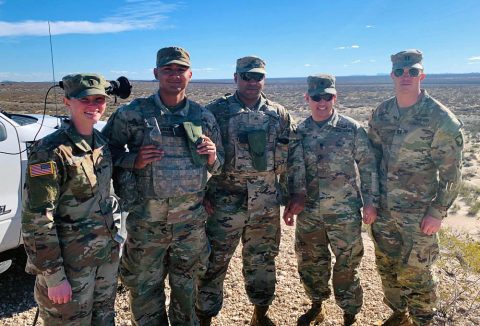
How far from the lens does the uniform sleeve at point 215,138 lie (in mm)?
3312

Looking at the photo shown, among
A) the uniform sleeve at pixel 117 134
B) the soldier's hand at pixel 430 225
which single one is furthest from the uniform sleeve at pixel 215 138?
the soldier's hand at pixel 430 225

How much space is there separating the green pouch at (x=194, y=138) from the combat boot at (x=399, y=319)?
233 centimetres

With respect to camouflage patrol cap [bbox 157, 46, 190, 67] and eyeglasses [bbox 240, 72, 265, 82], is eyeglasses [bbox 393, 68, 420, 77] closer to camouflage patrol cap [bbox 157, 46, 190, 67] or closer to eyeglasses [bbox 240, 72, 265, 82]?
eyeglasses [bbox 240, 72, 265, 82]

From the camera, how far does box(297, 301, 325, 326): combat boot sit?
383 centimetres

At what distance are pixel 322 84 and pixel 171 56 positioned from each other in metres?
1.37

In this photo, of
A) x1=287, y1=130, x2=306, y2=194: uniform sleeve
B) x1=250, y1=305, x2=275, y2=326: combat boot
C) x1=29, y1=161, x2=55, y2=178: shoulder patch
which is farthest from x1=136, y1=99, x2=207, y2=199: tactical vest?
x1=250, y1=305, x2=275, y2=326: combat boot

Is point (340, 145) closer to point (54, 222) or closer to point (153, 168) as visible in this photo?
point (153, 168)

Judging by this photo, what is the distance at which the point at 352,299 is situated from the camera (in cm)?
372

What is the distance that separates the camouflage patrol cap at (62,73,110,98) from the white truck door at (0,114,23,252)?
1513mm

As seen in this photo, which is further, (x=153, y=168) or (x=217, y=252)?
(x=217, y=252)

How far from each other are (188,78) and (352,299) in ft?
8.09

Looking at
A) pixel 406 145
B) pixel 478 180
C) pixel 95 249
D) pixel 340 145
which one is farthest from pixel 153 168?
pixel 478 180

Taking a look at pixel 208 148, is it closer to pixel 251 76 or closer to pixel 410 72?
pixel 251 76

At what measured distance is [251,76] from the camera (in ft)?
11.7
